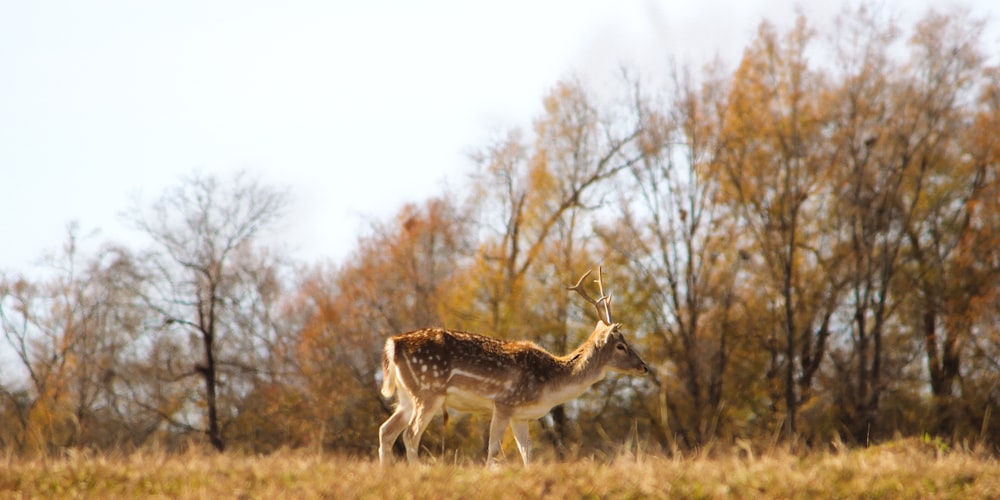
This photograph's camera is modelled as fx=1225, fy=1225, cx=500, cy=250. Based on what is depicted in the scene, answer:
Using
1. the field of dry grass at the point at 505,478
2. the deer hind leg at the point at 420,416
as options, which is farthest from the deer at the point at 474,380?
the field of dry grass at the point at 505,478

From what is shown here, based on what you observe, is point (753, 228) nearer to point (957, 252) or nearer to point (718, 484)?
point (957, 252)

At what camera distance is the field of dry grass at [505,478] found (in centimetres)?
1023

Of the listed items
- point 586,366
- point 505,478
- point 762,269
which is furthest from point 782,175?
point 505,478

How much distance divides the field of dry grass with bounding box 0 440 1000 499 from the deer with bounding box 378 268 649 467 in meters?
2.40

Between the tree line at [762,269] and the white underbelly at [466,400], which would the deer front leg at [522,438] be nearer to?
the white underbelly at [466,400]

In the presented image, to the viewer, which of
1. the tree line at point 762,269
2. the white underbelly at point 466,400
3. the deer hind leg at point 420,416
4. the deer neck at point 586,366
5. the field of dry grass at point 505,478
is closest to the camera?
the field of dry grass at point 505,478

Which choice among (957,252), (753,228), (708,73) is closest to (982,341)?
(957,252)

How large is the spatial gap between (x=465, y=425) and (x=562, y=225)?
888cm

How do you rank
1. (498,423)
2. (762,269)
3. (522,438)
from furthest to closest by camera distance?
(762,269) → (498,423) → (522,438)

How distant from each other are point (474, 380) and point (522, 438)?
0.89m

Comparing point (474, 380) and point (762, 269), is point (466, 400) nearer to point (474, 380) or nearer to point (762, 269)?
point (474, 380)

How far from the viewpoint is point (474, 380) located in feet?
47.6

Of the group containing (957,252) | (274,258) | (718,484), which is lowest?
(718,484)

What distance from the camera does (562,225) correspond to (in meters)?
43.5
